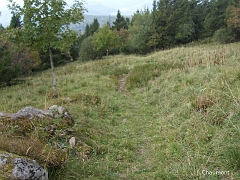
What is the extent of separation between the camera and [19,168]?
8.16 feet

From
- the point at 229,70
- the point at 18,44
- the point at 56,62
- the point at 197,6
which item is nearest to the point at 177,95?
the point at 229,70

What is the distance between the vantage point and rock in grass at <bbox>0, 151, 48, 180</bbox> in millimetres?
2422

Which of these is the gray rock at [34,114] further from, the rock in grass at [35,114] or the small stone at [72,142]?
the small stone at [72,142]

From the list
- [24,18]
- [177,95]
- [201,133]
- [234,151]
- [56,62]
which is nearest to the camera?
[234,151]

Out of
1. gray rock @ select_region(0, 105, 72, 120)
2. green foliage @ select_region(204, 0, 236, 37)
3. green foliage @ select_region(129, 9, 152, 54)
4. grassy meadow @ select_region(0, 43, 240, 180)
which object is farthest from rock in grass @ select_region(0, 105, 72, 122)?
green foliage @ select_region(204, 0, 236, 37)

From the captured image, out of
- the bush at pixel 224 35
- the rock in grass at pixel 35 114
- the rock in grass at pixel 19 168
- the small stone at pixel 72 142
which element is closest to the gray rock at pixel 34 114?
the rock in grass at pixel 35 114

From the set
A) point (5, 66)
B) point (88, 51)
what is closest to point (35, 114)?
point (5, 66)

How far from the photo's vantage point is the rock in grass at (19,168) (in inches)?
95.3

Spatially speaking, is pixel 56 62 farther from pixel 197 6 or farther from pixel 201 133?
pixel 201 133

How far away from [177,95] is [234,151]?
12.6ft

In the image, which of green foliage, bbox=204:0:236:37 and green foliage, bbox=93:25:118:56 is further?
green foliage, bbox=204:0:236:37

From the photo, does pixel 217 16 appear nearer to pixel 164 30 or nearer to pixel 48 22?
pixel 164 30

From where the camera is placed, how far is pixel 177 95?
6.80 meters

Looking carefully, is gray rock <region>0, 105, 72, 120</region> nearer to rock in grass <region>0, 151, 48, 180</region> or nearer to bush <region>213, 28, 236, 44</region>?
rock in grass <region>0, 151, 48, 180</region>
